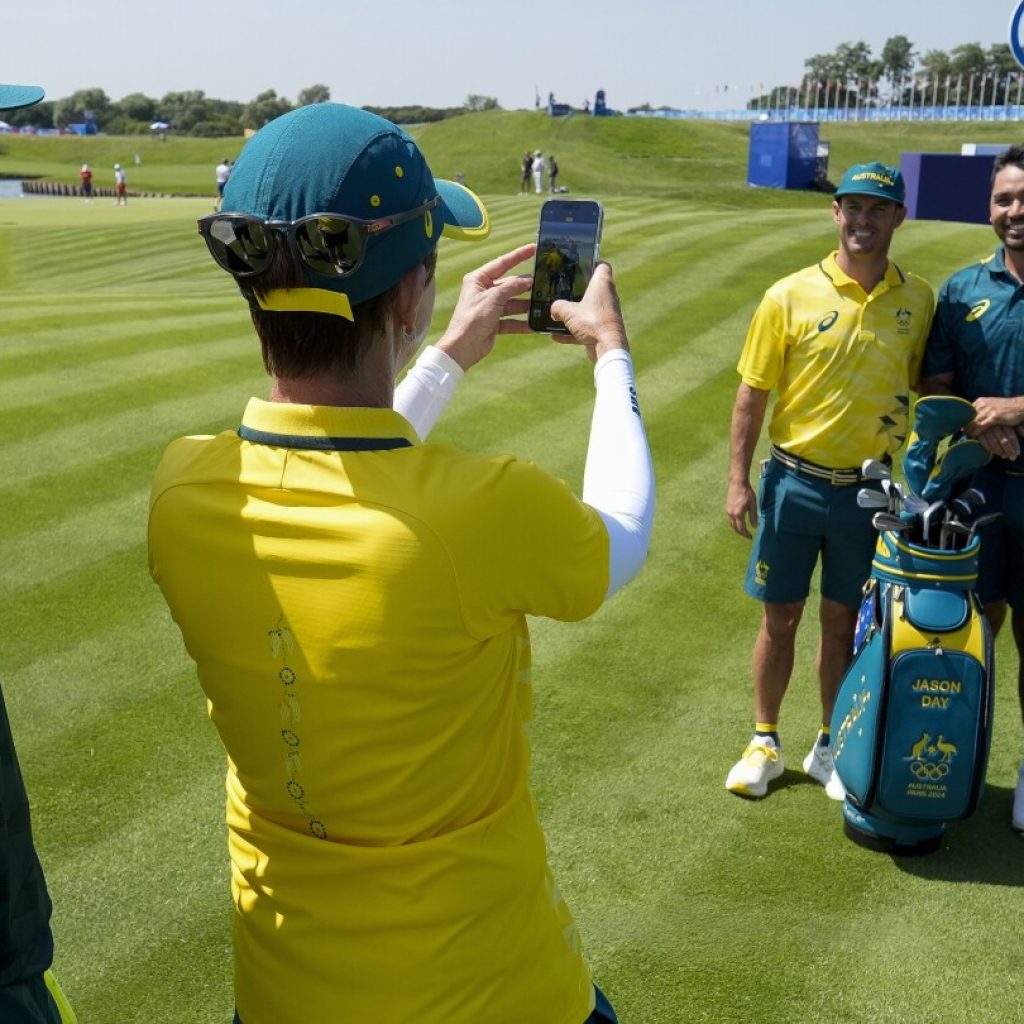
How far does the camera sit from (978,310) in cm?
472

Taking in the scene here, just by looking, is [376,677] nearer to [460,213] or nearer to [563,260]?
[460,213]

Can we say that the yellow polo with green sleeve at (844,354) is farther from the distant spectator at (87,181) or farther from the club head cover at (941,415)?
the distant spectator at (87,181)

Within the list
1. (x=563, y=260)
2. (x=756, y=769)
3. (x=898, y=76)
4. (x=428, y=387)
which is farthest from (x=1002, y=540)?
(x=898, y=76)

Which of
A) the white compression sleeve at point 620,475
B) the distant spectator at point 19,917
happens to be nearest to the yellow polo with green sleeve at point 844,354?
the white compression sleeve at point 620,475

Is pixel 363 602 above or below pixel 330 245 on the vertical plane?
below

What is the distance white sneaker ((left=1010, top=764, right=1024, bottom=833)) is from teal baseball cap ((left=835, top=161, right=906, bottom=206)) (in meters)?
2.41

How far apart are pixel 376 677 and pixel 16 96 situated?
1166mm

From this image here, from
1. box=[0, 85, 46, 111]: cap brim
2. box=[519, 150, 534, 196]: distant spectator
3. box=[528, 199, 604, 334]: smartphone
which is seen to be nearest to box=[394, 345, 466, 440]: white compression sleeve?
box=[528, 199, 604, 334]: smartphone

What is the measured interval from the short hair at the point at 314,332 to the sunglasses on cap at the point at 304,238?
0.03 meters

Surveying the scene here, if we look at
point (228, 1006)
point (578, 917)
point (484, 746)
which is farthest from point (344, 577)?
point (578, 917)

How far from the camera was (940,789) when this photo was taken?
4.36m

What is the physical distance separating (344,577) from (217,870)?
3.01 m

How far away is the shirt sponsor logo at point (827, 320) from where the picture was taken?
4.84 meters

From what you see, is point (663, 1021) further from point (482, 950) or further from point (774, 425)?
point (774, 425)
